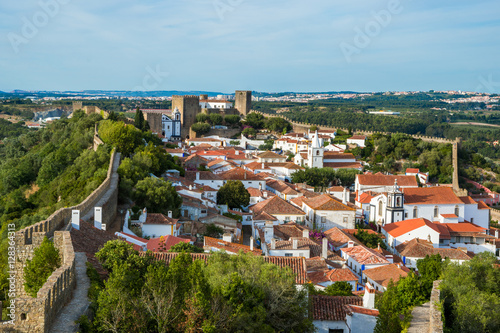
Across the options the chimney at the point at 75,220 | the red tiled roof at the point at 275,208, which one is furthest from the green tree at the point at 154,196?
the chimney at the point at 75,220


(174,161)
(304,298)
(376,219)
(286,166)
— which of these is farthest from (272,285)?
(286,166)

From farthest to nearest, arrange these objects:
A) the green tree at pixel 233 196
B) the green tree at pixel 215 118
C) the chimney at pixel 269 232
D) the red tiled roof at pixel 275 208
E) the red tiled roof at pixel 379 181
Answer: the green tree at pixel 215 118
the red tiled roof at pixel 379 181
the green tree at pixel 233 196
the red tiled roof at pixel 275 208
the chimney at pixel 269 232

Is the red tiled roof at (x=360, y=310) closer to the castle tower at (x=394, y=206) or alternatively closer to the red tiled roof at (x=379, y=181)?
the castle tower at (x=394, y=206)

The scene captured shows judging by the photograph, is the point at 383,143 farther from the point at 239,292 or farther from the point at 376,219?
the point at 239,292

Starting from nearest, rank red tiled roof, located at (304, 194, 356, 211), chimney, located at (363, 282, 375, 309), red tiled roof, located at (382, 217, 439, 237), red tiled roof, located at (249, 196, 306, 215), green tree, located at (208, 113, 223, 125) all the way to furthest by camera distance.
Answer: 1. chimney, located at (363, 282, 375, 309)
2. red tiled roof, located at (249, 196, 306, 215)
3. red tiled roof, located at (382, 217, 439, 237)
4. red tiled roof, located at (304, 194, 356, 211)
5. green tree, located at (208, 113, 223, 125)

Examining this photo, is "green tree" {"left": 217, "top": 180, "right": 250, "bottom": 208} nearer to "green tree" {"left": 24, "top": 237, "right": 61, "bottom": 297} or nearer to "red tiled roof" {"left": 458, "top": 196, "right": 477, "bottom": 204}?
"red tiled roof" {"left": 458, "top": 196, "right": 477, "bottom": 204}

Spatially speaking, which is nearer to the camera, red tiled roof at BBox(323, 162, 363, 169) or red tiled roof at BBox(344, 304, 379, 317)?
red tiled roof at BBox(344, 304, 379, 317)

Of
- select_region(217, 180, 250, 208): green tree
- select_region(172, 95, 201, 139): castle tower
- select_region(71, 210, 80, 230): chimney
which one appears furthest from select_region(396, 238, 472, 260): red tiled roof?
select_region(172, 95, 201, 139): castle tower
